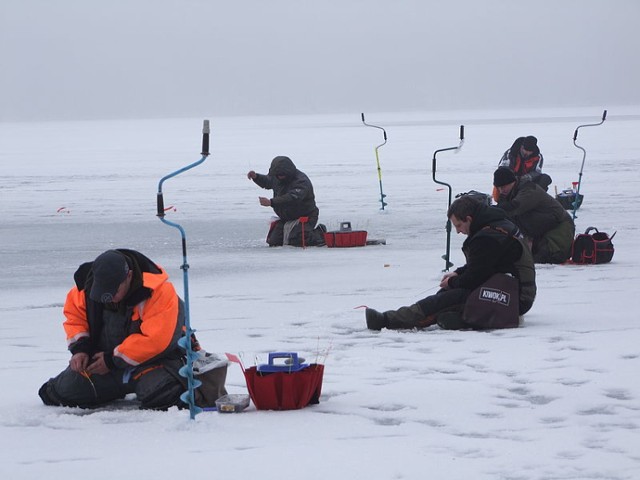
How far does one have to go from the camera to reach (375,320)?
7273 mm

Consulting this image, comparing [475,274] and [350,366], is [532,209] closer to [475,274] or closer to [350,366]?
[475,274]

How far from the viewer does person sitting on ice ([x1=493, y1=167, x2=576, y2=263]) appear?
998cm

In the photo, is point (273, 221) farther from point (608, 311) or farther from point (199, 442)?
point (199, 442)

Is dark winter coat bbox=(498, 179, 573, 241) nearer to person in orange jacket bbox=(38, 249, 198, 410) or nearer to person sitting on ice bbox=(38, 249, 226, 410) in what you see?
person sitting on ice bbox=(38, 249, 226, 410)

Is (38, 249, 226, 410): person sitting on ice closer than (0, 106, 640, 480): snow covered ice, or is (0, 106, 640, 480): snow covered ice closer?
(0, 106, 640, 480): snow covered ice

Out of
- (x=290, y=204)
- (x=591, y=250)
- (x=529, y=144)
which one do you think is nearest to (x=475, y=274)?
(x=591, y=250)

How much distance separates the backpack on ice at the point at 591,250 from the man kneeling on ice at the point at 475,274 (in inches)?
131

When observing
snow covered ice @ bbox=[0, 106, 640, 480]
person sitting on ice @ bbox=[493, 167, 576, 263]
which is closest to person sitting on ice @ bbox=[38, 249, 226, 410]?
snow covered ice @ bbox=[0, 106, 640, 480]

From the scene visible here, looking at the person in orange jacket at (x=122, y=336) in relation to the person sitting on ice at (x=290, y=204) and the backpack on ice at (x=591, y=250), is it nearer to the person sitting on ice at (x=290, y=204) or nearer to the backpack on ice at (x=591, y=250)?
the backpack on ice at (x=591, y=250)

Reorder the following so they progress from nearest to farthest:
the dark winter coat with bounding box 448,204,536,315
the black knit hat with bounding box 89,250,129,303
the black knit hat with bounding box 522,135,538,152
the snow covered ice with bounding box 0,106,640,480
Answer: the snow covered ice with bounding box 0,106,640,480 < the black knit hat with bounding box 89,250,129,303 < the dark winter coat with bounding box 448,204,536,315 < the black knit hat with bounding box 522,135,538,152

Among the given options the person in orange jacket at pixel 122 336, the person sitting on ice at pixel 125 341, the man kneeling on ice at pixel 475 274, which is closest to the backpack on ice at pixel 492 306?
the man kneeling on ice at pixel 475 274

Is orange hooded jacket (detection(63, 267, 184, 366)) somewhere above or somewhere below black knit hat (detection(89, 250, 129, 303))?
below

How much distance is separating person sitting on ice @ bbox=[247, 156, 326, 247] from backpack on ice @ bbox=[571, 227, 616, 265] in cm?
302

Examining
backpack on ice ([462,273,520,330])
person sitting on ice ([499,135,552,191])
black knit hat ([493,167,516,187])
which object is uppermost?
person sitting on ice ([499,135,552,191])
